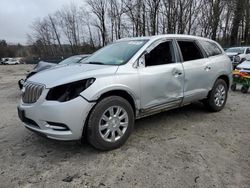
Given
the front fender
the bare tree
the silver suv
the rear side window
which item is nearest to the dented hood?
the silver suv

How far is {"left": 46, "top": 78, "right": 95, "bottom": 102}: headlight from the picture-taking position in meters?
2.67

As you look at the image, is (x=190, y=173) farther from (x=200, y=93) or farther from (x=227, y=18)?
(x=227, y=18)

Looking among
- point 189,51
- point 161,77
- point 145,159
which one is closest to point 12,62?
point 189,51

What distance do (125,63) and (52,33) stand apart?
5207 centimetres

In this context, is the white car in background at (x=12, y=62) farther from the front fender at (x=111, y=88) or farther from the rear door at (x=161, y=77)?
the front fender at (x=111, y=88)

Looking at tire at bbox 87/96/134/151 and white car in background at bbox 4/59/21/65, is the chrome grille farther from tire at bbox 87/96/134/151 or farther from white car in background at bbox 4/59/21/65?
white car in background at bbox 4/59/21/65

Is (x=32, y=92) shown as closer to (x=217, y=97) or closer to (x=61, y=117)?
(x=61, y=117)

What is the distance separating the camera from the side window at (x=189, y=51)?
13.0 feet

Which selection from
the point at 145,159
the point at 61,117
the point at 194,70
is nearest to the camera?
the point at 61,117

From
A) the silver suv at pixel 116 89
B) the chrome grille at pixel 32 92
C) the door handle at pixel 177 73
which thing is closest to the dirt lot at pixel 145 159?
the silver suv at pixel 116 89

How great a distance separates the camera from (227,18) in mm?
27375

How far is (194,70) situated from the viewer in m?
3.97

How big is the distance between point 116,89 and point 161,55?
47.4 inches

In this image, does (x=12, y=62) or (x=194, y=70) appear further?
(x=12, y=62)
